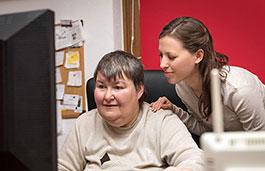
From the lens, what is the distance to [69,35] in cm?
269

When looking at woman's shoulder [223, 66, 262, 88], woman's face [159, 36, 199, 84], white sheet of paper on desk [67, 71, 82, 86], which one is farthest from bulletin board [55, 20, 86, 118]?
woman's shoulder [223, 66, 262, 88]

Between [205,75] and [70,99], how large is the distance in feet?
5.34

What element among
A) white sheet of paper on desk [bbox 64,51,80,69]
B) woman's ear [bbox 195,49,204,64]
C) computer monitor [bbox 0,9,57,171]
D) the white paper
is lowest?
computer monitor [bbox 0,9,57,171]

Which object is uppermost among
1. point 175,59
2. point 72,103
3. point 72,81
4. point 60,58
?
point 60,58

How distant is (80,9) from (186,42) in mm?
1579

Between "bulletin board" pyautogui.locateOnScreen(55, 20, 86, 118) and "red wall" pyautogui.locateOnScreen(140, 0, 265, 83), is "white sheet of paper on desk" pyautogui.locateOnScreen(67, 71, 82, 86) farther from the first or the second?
"red wall" pyautogui.locateOnScreen(140, 0, 265, 83)

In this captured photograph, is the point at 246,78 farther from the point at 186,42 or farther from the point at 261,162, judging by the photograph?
the point at 261,162

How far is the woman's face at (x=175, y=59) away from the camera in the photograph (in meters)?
1.34

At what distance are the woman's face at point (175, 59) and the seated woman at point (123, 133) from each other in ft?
0.47

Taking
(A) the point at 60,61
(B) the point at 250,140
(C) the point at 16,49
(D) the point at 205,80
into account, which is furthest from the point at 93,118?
(A) the point at 60,61

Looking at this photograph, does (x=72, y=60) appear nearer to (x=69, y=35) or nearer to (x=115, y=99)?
(x=69, y=35)

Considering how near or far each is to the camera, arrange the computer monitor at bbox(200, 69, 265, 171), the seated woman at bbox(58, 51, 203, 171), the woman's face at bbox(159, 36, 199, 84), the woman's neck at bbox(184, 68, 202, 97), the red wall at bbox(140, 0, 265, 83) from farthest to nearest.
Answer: the red wall at bbox(140, 0, 265, 83) < the woman's neck at bbox(184, 68, 202, 97) < the woman's face at bbox(159, 36, 199, 84) < the seated woman at bbox(58, 51, 203, 171) < the computer monitor at bbox(200, 69, 265, 171)

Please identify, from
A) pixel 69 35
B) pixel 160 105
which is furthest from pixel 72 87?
pixel 160 105

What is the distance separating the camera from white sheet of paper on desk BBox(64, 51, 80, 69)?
2.65 meters
